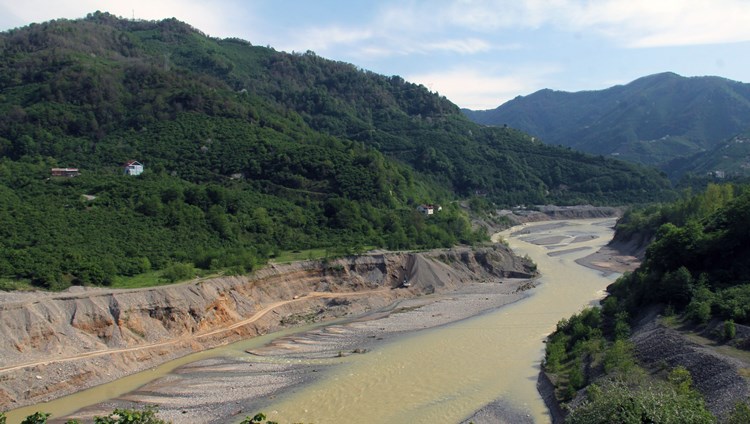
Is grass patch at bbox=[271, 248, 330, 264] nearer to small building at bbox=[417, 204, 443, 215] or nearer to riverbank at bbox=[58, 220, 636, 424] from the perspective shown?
riverbank at bbox=[58, 220, 636, 424]

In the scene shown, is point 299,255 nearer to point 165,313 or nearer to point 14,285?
point 165,313

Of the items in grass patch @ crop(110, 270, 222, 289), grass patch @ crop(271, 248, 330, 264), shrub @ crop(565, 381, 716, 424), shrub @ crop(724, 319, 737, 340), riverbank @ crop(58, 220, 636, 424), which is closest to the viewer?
shrub @ crop(565, 381, 716, 424)

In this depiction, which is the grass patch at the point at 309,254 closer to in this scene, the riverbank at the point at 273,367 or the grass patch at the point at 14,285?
the riverbank at the point at 273,367

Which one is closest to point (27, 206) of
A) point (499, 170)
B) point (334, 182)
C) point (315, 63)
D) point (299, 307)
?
point (299, 307)

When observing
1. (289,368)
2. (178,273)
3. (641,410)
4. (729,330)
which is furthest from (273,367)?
(729,330)

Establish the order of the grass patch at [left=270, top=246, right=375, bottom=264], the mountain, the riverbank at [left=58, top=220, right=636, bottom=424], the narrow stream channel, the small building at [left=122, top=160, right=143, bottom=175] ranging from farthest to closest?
the mountain, the small building at [left=122, top=160, right=143, bottom=175], the grass patch at [left=270, top=246, right=375, bottom=264], the riverbank at [left=58, top=220, right=636, bottom=424], the narrow stream channel

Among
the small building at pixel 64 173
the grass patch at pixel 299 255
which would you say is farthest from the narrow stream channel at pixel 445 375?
the small building at pixel 64 173

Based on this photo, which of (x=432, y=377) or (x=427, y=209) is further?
(x=427, y=209)

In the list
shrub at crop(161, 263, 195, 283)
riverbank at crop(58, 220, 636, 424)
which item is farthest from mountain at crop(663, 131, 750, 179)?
shrub at crop(161, 263, 195, 283)
